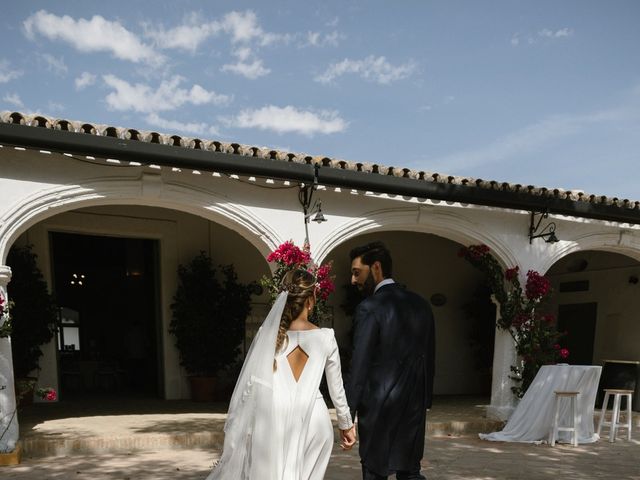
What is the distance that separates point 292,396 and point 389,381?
0.59m

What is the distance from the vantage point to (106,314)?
13.8m

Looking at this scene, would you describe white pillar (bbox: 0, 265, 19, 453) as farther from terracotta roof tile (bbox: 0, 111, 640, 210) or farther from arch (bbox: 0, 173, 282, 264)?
terracotta roof tile (bbox: 0, 111, 640, 210)

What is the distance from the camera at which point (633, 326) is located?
10.6 metres

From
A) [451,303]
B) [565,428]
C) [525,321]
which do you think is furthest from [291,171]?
[451,303]

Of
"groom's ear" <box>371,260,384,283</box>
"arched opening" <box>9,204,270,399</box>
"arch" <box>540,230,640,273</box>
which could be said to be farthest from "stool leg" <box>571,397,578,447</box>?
"groom's ear" <box>371,260,384,283</box>

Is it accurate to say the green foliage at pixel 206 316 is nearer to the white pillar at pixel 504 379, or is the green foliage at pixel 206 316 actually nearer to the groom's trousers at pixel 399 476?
the white pillar at pixel 504 379

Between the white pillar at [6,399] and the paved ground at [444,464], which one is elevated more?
the white pillar at [6,399]

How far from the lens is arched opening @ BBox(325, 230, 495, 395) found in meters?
11.7

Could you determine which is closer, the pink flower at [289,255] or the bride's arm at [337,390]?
the bride's arm at [337,390]

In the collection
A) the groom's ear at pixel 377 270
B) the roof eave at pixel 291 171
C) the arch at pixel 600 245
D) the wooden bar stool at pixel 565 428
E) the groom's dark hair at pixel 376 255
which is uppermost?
the roof eave at pixel 291 171

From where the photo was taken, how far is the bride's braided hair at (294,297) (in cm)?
324

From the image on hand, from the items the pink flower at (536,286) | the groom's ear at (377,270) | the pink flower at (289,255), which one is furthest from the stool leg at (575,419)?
the groom's ear at (377,270)

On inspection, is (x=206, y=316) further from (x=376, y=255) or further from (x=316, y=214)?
(x=376, y=255)

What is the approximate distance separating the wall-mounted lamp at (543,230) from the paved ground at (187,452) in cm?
280
